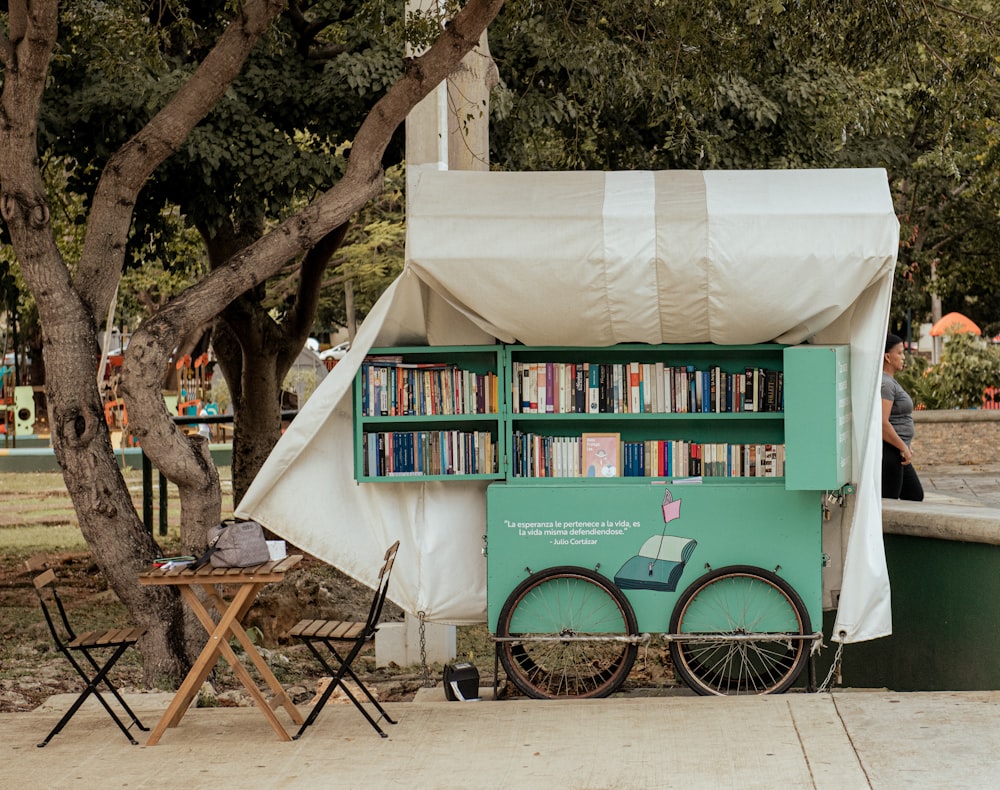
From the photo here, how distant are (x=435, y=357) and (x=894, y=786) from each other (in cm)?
345

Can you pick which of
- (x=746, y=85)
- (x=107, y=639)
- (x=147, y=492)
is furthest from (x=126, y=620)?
(x=746, y=85)

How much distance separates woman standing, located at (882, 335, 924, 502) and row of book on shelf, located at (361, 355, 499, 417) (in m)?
3.13

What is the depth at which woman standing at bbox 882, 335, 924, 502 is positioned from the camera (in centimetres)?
884

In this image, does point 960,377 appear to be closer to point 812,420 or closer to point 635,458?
point 635,458

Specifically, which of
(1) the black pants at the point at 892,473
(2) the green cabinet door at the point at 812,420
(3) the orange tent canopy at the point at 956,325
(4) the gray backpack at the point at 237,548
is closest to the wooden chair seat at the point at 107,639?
(4) the gray backpack at the point at 237,548

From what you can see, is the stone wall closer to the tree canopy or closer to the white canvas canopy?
the tree canopy

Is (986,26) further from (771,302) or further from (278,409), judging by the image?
(278,409)

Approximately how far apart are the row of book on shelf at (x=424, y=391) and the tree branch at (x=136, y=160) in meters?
1.71

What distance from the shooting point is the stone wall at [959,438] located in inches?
726

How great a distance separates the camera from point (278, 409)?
13820mm

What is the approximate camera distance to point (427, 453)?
713cm

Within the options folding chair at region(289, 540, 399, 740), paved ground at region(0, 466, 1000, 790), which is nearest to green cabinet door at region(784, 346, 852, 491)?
paved ground at region(0, 466, 1000, 790)

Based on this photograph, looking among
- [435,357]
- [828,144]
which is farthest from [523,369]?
[828,144]

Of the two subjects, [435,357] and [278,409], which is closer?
[435,357]
